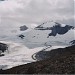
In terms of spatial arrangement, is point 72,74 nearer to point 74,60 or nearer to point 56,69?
point 56,69

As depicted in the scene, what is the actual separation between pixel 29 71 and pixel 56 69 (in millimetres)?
12582

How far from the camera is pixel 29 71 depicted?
9462cm

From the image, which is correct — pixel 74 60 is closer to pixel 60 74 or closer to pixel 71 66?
pixel 71 66

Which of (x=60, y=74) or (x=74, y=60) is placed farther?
(x=74, y=60)

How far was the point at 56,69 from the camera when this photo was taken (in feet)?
279

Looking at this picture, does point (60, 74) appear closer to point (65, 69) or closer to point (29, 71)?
point (65, 69)

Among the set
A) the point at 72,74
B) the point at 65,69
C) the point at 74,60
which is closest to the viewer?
the point at 72,74

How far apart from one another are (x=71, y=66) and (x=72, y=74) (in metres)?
13.8

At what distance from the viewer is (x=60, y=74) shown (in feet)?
239

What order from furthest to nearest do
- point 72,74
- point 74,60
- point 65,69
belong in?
point 74,60, point 65,69, point 72,74

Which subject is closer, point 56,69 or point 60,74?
point 60,74

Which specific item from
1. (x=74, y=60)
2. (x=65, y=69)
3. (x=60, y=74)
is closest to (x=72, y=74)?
(x=60, y=74)

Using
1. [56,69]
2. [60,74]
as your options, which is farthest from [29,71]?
[60,74]

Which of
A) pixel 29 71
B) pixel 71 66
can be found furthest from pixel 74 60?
pixel 29 71
